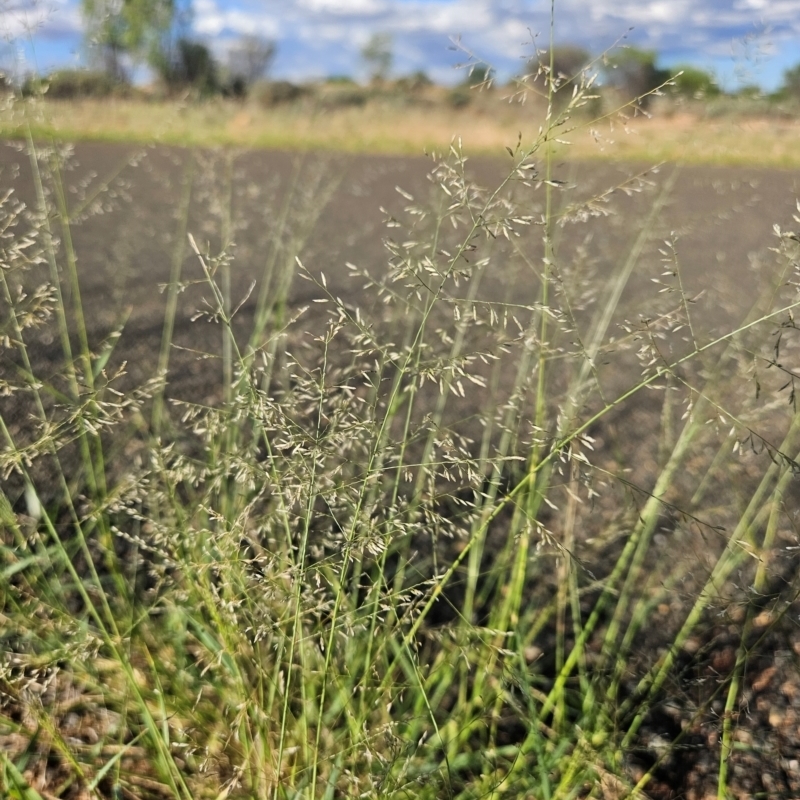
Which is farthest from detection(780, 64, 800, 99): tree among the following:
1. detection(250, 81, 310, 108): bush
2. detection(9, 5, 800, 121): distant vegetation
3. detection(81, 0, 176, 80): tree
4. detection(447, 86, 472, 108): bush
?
detection(250, 81, 310, 108): bush

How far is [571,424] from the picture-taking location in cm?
129

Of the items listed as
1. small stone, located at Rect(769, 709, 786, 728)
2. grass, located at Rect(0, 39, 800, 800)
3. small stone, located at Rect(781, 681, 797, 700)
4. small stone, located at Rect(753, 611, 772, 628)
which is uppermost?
grass, located at Rect(0, 39, 800, 800)

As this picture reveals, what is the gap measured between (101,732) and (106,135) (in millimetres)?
10936

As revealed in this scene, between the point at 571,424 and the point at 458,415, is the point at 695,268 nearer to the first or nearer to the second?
the point at 458,415

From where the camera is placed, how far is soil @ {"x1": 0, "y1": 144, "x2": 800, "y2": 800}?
4.73 feet

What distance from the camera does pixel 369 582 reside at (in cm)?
166

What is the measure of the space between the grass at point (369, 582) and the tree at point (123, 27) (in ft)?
1.21

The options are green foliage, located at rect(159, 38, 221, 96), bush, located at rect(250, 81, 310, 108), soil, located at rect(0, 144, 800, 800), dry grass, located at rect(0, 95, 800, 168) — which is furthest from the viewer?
bush, located at rect(250, 81, 310, 108)

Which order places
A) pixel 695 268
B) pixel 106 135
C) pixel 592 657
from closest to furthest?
pixel 592 657 → pixel 695 268 → pixel 106 135

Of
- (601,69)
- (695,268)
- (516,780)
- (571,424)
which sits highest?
(601,69)

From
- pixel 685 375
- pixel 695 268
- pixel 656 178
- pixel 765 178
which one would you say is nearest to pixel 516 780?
pixel 685 375

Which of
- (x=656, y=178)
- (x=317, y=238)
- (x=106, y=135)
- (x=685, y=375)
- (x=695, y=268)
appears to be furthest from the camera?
(x=106, y=135)

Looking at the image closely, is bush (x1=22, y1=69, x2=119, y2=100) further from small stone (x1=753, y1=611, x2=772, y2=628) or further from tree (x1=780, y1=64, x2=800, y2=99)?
small stone (x1=753, y1=611, x2=772, y2=628)

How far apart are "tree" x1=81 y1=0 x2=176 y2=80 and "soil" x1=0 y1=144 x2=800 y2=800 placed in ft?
0.90
